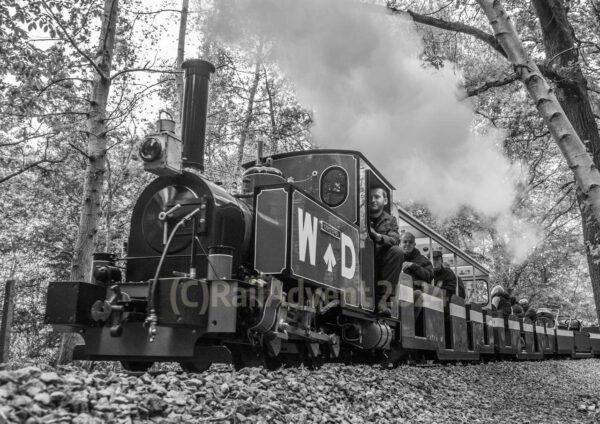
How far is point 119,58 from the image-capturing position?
11.1 metres

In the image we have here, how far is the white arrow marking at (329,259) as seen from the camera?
5.75 meters

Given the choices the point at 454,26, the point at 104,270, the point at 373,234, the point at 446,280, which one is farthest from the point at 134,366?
the point at 446,280

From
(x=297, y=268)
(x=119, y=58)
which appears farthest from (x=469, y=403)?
(x=119, y=58)

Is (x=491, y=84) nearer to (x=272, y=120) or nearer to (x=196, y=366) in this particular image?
(x=196, y=366)

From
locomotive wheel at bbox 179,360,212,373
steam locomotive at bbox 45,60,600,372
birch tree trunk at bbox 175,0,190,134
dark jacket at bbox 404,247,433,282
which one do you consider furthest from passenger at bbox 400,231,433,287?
birch tree trunk at bbox 175,0,190,134

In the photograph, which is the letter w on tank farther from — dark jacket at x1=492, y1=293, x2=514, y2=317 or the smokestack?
dark jacket at x1=492, y1=293, x2=514, y2=317

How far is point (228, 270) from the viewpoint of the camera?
4527 mm

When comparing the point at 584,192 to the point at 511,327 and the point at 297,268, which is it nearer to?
the point at 297,268

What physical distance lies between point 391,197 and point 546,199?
1646 centimetres

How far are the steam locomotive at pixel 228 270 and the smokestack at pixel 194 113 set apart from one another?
1 cm

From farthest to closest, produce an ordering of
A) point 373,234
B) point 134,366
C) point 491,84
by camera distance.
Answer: point 491,84 → point 373,234 → point 134,366

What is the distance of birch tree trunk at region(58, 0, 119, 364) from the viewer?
22.6 feet

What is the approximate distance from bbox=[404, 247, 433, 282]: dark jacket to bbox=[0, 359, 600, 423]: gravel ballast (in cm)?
200

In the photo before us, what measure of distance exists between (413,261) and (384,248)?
186 centimetres
